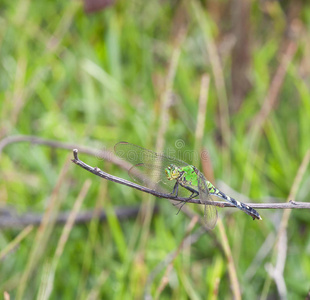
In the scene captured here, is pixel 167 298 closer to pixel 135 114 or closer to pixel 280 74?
pixel 135 114

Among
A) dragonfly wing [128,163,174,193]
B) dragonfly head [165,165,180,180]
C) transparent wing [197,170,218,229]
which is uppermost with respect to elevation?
dragonfly head [165,165,180,180]

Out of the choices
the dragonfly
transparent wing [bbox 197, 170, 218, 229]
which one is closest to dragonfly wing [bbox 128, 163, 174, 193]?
the dragonfly

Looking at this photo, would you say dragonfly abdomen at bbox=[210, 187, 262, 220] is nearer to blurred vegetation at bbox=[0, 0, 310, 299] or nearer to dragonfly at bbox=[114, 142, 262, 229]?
dragonfly at bbox=[114, 142, 262, 229]

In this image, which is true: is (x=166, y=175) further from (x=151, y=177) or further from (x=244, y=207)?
(x=244, y=207)

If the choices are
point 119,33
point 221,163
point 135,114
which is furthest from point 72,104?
point 221,163

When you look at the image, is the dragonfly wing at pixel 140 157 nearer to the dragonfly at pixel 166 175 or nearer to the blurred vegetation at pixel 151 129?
the dragonfly at pixel 166 175

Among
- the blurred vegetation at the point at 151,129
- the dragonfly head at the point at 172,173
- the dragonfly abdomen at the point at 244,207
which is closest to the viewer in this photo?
the dragonfly abdomen at the point at 244,207

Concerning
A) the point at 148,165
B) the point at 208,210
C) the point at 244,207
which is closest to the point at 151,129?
the point at 148,165

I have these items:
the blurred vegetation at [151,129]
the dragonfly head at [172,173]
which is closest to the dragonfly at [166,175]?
the dragonfly head at [172,173]
